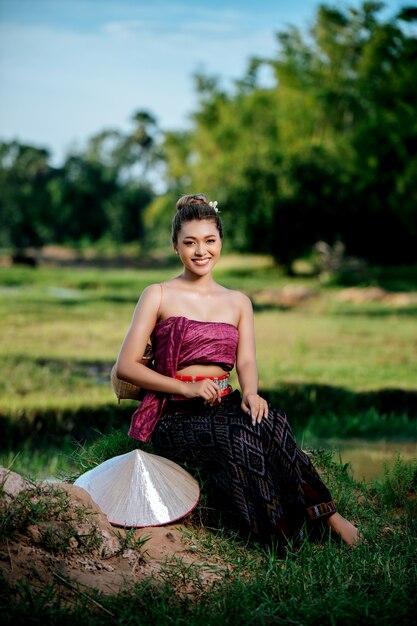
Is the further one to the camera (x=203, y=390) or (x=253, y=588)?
(x=203, y=390)

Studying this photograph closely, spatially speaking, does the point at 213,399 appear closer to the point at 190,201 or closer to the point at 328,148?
the point at 190,201

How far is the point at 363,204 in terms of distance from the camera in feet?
86.9

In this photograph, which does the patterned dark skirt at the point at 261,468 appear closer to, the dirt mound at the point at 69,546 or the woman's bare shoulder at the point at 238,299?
the dirt mound at the point at 69,546

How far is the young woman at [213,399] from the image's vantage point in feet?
11.5

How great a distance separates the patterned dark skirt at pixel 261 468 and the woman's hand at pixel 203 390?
0.28 feet

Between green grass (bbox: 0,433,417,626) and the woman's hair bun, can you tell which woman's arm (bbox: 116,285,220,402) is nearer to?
the woman's hair bun

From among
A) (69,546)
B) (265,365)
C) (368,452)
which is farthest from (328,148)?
(69,546)

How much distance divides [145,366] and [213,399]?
0.33m

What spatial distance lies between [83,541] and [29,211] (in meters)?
44.2

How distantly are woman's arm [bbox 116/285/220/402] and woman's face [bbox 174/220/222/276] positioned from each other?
20 cm

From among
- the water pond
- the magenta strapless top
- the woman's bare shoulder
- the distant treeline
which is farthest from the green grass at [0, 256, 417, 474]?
the distant treeline

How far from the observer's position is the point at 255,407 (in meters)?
3.51

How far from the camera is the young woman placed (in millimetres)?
3518

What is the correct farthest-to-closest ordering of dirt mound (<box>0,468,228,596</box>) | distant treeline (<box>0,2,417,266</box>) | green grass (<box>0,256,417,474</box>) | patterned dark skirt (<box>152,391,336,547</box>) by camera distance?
distant treeline (<box>0,2,417,266</box>) → green grass (<box>0,256,417,474</box>) → patterned dark skirt (<box>152,391,336,547</box>) → dirt mound (<box>0,468,228,596</box>)
